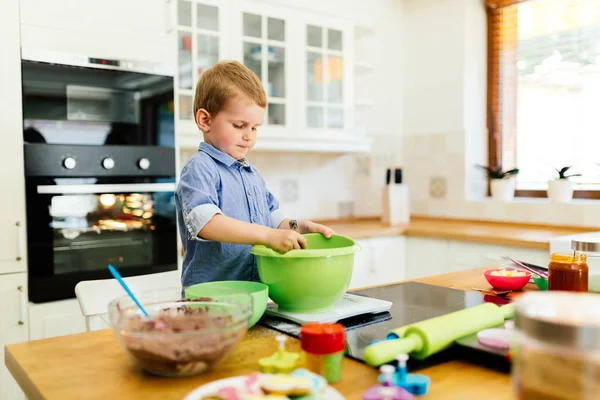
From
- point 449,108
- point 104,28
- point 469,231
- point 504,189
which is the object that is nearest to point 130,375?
point 104,28

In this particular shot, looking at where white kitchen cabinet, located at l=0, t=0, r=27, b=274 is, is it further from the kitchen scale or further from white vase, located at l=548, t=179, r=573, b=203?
white vase, located at l=548, t=179, r=573, b=203

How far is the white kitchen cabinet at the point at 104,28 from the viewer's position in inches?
76.6

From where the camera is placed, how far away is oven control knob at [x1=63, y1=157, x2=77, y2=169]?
1.99 metres

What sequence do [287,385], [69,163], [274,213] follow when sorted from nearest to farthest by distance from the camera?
[287,385] < [274,213] < [69,163]

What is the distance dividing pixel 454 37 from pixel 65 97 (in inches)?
85.9

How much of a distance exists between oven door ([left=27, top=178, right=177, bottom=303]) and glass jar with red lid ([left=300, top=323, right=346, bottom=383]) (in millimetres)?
1529

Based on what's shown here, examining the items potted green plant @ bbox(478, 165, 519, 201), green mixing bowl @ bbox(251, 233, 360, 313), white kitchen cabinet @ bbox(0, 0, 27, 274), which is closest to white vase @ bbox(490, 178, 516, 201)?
potted green plant @ bbox(478, 165, 519, 201)

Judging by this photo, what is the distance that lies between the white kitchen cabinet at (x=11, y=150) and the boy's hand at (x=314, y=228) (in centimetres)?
116

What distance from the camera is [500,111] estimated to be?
318cm

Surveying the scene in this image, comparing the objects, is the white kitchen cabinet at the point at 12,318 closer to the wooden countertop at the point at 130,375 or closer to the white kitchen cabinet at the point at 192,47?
the white kitchen cabinet at the point at 192,47

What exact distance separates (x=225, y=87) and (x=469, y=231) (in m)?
1.75

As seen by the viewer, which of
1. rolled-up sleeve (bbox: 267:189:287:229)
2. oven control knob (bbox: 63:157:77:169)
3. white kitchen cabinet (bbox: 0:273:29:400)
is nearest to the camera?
rolled-up sleeve (bbox: 267:189:287:229)

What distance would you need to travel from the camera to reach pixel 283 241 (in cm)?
96

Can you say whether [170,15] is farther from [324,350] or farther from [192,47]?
[324,350]
